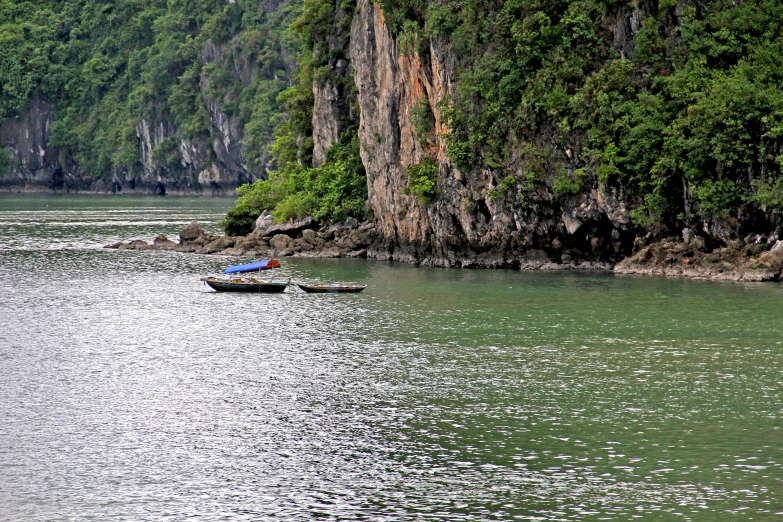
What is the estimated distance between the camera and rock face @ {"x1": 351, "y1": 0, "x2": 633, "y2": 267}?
5091 cm

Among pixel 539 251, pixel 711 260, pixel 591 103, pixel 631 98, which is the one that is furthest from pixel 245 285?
pixel 711 260

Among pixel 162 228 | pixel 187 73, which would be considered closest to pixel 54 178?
pixel 187 73

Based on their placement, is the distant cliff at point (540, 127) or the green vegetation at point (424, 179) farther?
the green vegetation at point (424, 179)

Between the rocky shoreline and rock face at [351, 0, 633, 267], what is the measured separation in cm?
87

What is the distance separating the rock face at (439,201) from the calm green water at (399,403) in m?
4.06

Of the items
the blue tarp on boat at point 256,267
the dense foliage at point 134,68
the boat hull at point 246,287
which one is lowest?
the boat hull at point 246,287

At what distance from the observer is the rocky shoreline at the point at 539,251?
150 feet

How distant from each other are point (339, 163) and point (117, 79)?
103 metres

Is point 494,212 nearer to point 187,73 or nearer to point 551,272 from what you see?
point 551,272

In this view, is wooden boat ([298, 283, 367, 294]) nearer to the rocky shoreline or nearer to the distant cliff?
the distant cliff

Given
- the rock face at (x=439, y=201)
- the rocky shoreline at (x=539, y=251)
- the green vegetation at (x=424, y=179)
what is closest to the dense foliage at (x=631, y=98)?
the rock face at (x=439, y=201)

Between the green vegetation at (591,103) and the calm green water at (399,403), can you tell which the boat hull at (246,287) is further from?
the green vegetation at (591,103)

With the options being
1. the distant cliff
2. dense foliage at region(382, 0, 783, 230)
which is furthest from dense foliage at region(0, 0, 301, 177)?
dense foliage at region(382, 0, 783, 230)

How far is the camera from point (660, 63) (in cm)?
4916
